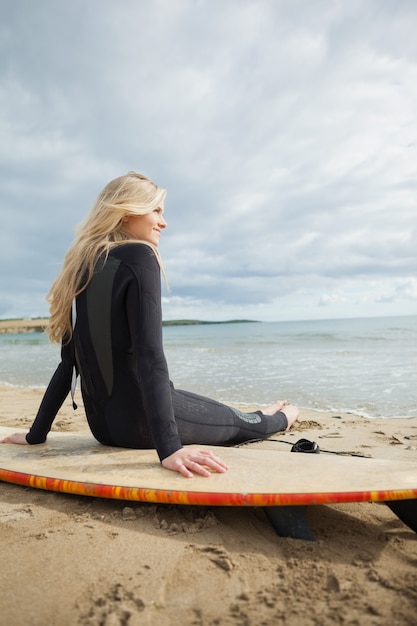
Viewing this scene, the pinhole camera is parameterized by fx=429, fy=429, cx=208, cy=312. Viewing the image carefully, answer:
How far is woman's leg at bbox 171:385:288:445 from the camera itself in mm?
2637

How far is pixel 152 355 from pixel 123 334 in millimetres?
263

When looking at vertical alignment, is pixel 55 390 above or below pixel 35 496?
above

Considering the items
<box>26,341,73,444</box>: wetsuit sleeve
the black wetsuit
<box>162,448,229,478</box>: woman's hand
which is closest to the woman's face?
the black wetsuit

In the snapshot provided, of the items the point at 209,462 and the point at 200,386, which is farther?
the point at 200,386

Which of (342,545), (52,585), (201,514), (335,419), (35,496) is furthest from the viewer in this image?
(335,419)

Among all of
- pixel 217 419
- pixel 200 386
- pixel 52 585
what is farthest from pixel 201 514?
pixel 200 386

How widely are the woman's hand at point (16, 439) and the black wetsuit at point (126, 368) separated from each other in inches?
A: 3.2

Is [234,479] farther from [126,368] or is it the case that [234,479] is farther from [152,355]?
[126,368]

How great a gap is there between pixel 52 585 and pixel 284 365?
957cm

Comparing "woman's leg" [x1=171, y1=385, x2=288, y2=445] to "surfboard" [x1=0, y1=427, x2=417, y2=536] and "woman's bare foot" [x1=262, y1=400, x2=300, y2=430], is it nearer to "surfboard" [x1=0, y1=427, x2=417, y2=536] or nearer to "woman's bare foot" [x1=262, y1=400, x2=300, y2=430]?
"surfboard" [x1=0, y1=427, x2=417, y2=536]

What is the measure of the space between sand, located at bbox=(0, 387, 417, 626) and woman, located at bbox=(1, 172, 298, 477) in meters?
0.35

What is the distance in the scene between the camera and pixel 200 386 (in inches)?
311

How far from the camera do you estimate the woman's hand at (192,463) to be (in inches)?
81.7

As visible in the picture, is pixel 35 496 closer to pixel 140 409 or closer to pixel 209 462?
pixel 140 409
